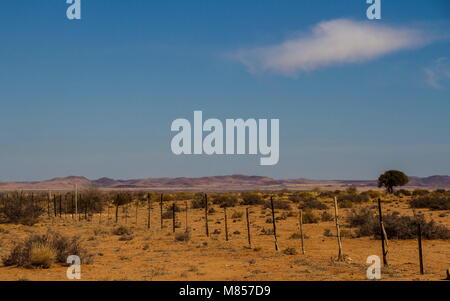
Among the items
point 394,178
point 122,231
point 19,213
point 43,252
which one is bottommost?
point 122,231

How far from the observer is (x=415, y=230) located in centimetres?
2495

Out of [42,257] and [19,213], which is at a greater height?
[42,257]

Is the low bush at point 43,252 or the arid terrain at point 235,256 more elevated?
the low bush at point 43,252

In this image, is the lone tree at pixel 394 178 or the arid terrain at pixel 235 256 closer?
the arid terrain at pixel 235 256

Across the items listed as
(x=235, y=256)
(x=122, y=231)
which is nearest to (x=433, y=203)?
(x=122, y=231)

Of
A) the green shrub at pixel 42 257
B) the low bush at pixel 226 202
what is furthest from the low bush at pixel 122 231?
the low bush at pixel 226 202

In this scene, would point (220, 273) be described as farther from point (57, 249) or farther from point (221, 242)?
point (221, 242)

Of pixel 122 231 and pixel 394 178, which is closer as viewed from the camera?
pixel 122 231

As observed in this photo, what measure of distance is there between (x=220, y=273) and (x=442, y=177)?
202 metres

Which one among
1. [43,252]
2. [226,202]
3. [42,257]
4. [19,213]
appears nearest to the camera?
[42,257]

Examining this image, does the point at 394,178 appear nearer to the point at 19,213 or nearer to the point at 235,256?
the point at 19,213

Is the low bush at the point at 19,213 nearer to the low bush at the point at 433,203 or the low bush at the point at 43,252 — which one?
the low bush at the point at 43,252

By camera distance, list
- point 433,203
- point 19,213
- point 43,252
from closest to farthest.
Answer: point 43,252 < point 19,213 < point 433,203
